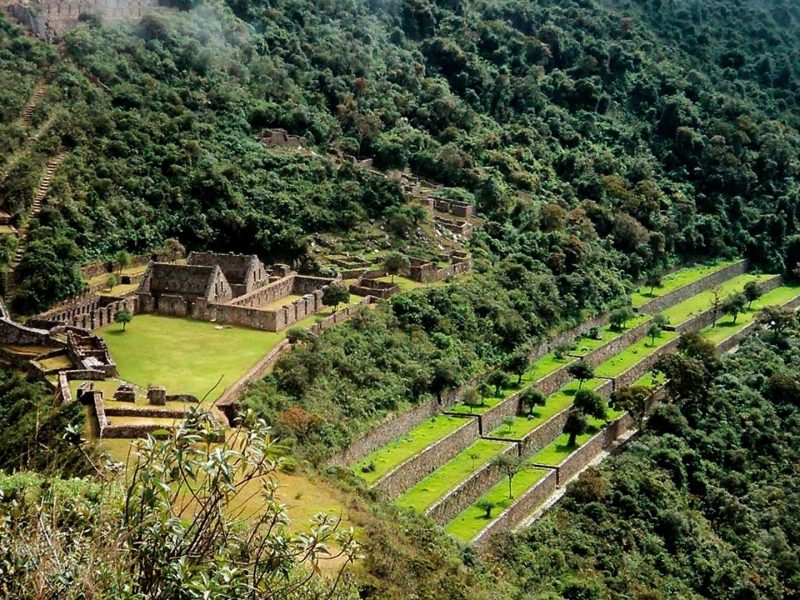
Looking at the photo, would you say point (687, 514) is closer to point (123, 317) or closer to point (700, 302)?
point (123, 317)

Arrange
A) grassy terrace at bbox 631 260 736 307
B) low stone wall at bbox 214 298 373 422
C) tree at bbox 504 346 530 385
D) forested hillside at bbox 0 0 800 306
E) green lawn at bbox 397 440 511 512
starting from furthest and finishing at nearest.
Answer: grassy terrace at bbox 631 260 736 307, forested hillside at bbox 0 0 800 306, tree at bbox 504 346 530 385, green lawn at bbox 397 440 511 512, low stone wall at bbox 214 298 373 422

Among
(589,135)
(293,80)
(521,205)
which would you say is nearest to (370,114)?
(293,80)

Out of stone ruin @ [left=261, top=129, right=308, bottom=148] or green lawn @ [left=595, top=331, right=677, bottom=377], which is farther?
stone ruin @ [left=261, top=129, right=308, bottom=148]

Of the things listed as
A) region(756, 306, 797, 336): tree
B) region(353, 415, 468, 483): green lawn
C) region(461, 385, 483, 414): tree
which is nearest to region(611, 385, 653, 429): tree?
region(461, 385, 483, 414): tree

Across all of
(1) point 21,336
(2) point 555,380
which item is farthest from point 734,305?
(1) point 21,336

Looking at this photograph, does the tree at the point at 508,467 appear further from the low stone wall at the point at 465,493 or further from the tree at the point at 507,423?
the tree at the point at 507,423

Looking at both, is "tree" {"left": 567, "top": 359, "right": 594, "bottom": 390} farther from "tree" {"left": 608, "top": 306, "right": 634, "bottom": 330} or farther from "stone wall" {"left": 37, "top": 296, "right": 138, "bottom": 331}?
"stone wall" {"left": 37, "top": 296, "right": 138, "bottom": 331}

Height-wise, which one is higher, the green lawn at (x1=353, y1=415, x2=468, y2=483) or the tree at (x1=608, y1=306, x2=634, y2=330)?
the green lawn at (x1=353, y1=415, x2=468, y2=483)
